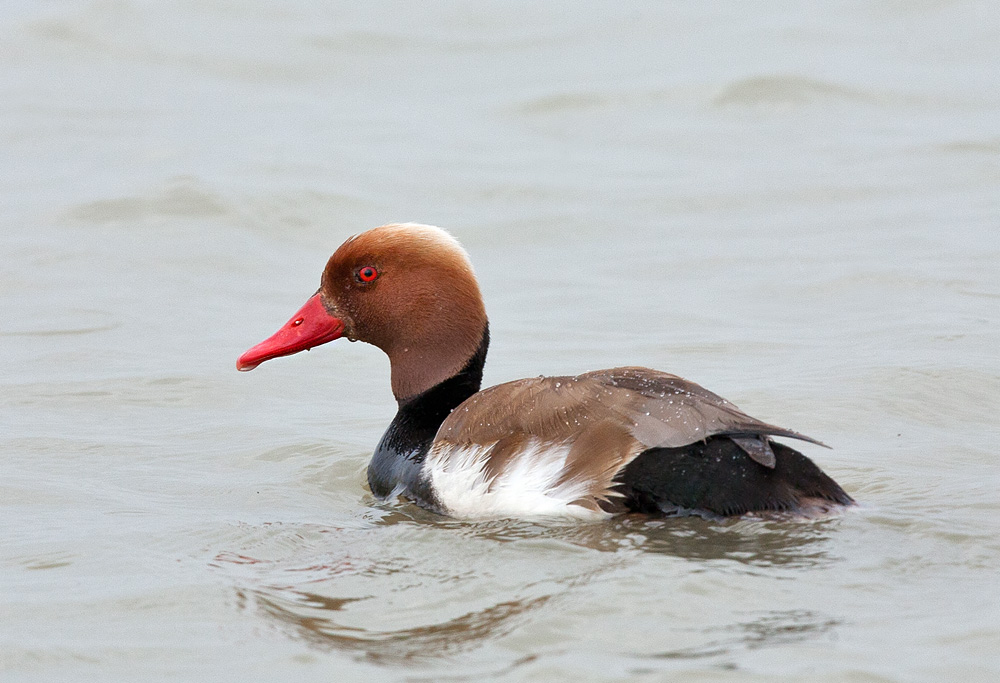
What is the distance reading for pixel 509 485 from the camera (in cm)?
564

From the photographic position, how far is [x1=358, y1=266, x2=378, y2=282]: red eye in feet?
21.6

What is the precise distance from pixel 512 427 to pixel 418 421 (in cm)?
89

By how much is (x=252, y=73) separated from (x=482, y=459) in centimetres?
1022

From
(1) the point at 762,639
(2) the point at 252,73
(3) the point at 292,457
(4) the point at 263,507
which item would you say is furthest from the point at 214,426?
(2) the point at 252,73

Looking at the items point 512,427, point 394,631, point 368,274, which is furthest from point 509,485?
point 368,274

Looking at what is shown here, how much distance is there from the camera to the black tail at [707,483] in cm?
523

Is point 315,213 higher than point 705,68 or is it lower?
lower

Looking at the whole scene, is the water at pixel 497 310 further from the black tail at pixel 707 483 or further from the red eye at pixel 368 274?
the red eye at pixel 368 274

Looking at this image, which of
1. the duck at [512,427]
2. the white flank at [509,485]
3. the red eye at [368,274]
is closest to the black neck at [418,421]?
the duck at [512,427]

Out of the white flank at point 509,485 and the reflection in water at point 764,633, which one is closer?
the reflection in water at point 764,633

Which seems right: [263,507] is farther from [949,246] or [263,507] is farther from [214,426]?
[949,246]

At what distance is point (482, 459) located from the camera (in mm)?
5742

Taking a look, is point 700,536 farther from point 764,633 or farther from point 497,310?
point 497,310

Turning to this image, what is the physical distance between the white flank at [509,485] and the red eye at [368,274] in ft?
3.23
